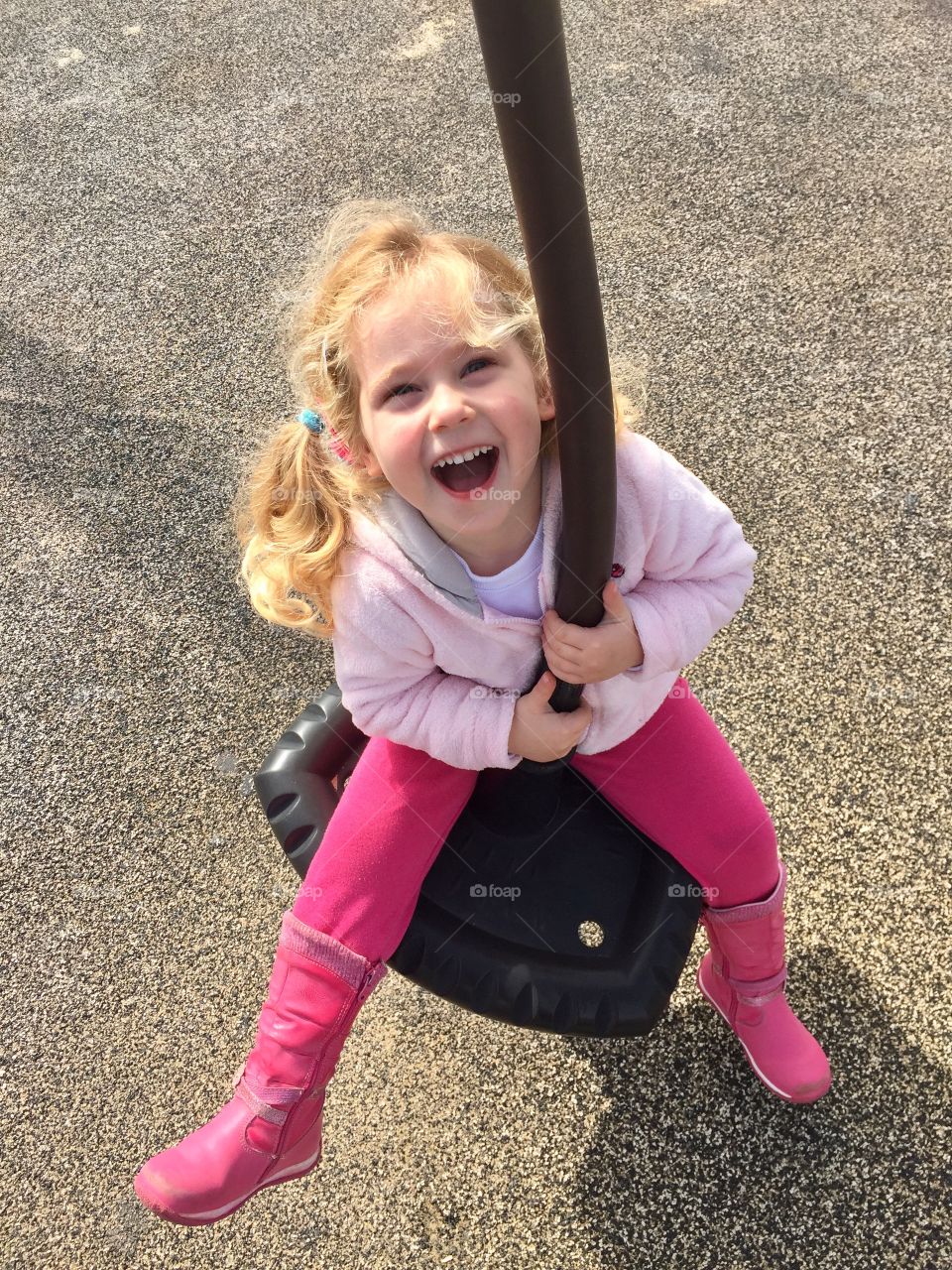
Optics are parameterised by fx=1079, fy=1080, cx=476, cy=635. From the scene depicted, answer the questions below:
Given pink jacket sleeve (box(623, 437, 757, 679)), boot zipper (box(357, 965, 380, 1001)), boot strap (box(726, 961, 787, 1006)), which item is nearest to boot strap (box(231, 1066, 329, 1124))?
boot zipper (box(357, 965, 380, 1001))

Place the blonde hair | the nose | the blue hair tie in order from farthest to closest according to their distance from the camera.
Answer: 1. the blue hair tie
2. the blonde hair
3. the nose

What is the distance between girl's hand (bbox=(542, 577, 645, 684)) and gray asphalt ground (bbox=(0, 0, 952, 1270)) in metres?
0.65

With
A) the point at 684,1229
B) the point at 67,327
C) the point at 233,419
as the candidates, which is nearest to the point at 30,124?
the point at 67,327

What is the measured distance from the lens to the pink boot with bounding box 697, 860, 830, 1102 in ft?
4.47

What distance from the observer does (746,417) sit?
84.7 inches

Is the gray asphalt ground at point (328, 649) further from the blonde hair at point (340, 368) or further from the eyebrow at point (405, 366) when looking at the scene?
the eyebrow at point (405, 366)

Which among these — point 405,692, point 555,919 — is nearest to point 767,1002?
point 555,919

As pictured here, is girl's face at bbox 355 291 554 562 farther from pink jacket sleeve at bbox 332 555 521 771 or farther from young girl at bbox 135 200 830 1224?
pink jacket sleeve at bbox 332 555 521 771

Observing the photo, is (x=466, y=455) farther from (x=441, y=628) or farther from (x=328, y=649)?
(x=328, y=649)

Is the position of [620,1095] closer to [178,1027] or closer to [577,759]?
[577,759]

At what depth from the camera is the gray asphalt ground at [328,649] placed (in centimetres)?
145

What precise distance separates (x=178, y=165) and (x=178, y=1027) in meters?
2.40

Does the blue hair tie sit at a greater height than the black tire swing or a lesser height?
greater

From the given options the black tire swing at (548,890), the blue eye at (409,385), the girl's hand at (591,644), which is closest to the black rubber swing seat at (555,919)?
the black tire swing at (548,890)
